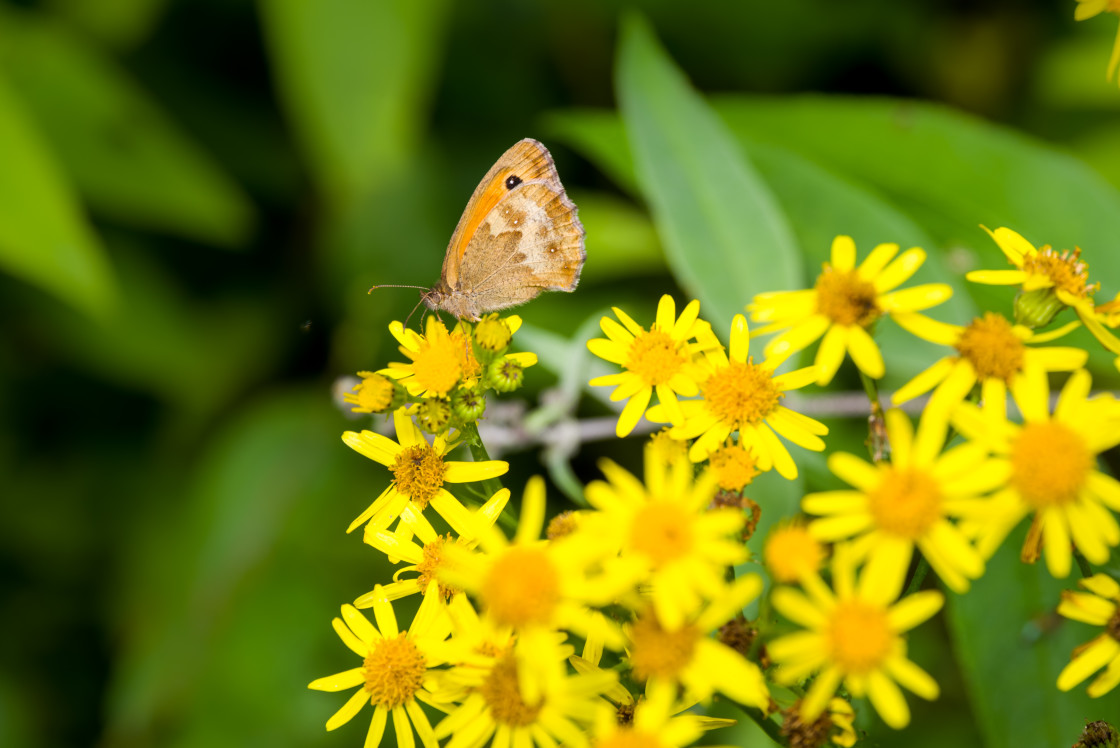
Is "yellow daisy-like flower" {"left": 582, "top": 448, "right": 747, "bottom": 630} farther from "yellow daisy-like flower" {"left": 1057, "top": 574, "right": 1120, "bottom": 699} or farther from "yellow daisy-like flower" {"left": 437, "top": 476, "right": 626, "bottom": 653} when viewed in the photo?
"yellow daisy-like flower" {"left": 1057, "top": 574, "right": 1120, "bottom": 699}

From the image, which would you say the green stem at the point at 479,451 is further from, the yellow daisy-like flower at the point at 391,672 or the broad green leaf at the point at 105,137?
the broad green leaf at the point at 105,137

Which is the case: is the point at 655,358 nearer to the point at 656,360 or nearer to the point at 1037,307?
the point at 656,360

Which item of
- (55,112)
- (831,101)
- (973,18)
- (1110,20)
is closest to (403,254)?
(55,112)

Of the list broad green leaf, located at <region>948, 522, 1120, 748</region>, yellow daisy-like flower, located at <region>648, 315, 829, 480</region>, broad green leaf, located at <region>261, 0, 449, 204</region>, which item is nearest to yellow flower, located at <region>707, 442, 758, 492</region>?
yellow daisy-like flower, located at <region>648, 315, 829, 480</region>

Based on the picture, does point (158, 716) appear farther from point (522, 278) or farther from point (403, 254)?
point (522, 278)

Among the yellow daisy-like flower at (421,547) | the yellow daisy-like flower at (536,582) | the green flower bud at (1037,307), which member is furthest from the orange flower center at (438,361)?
the green flower bud at (1037,307)

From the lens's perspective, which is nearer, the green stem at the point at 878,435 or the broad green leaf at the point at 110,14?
the green stem at the point at 878,435
